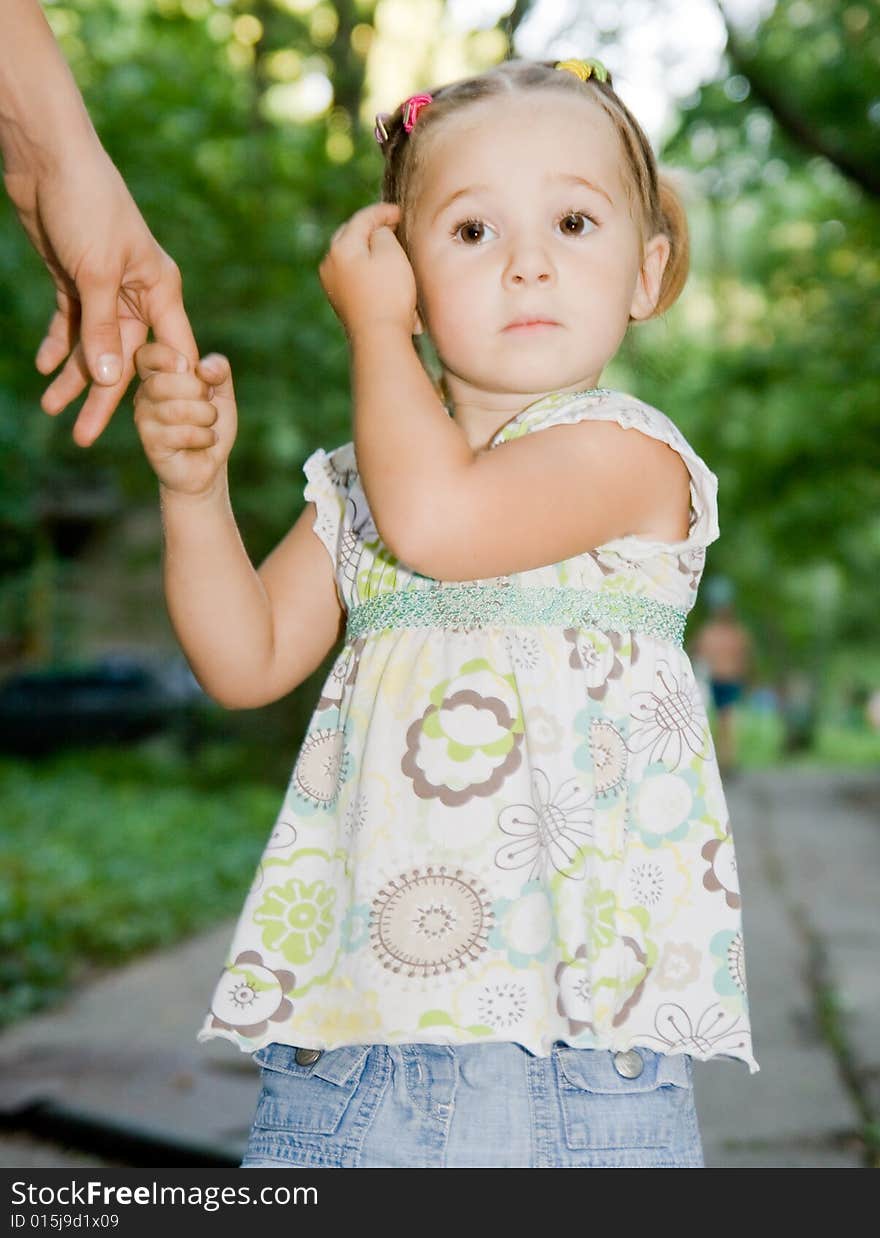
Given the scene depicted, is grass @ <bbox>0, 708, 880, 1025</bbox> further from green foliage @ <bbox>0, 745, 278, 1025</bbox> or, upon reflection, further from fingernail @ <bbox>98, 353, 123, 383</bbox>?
fingernail @ <bbox>98, 353, 123, 383</bbox>

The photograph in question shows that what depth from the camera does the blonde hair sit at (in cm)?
155

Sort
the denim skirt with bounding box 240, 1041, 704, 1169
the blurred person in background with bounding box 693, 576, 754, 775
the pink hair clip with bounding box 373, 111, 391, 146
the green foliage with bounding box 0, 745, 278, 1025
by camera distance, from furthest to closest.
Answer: the blurred person in background with bounding box 693, 576, 754, 775 → the green foliage with bounding box 0, 745, 278, 1025 → the pink hair clip with bounding box 373, 111, 391, 146 → the denim skirt with bounding box 240, 1041, 704, 1169

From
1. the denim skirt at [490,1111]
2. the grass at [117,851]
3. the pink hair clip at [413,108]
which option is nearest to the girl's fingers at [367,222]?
the pink hair clip at [413,108]

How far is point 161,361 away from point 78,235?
23cm

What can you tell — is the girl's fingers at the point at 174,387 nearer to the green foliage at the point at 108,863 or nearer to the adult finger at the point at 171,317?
the adult finger at the point at 171,317

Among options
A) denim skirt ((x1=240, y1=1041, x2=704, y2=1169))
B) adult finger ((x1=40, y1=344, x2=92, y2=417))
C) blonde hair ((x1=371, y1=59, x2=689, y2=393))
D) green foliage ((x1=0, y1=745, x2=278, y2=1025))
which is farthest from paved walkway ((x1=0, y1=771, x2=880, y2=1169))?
blonde hair ((x1=371, y1=59, x2=689, y2=393))

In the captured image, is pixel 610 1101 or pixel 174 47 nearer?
pixel 610 1101

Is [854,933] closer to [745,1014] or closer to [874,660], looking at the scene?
[745,1014]

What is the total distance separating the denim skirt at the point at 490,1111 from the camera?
1397mm

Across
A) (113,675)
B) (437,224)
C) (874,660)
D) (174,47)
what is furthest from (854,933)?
(874,660)

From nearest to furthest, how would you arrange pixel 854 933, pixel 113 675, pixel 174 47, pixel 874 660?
pixel 854 933 → pixel 174 47 → pixel 113 675 → pixel 874 660

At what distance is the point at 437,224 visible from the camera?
150 centimetres

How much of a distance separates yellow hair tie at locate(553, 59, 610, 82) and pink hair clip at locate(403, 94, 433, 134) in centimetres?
15
